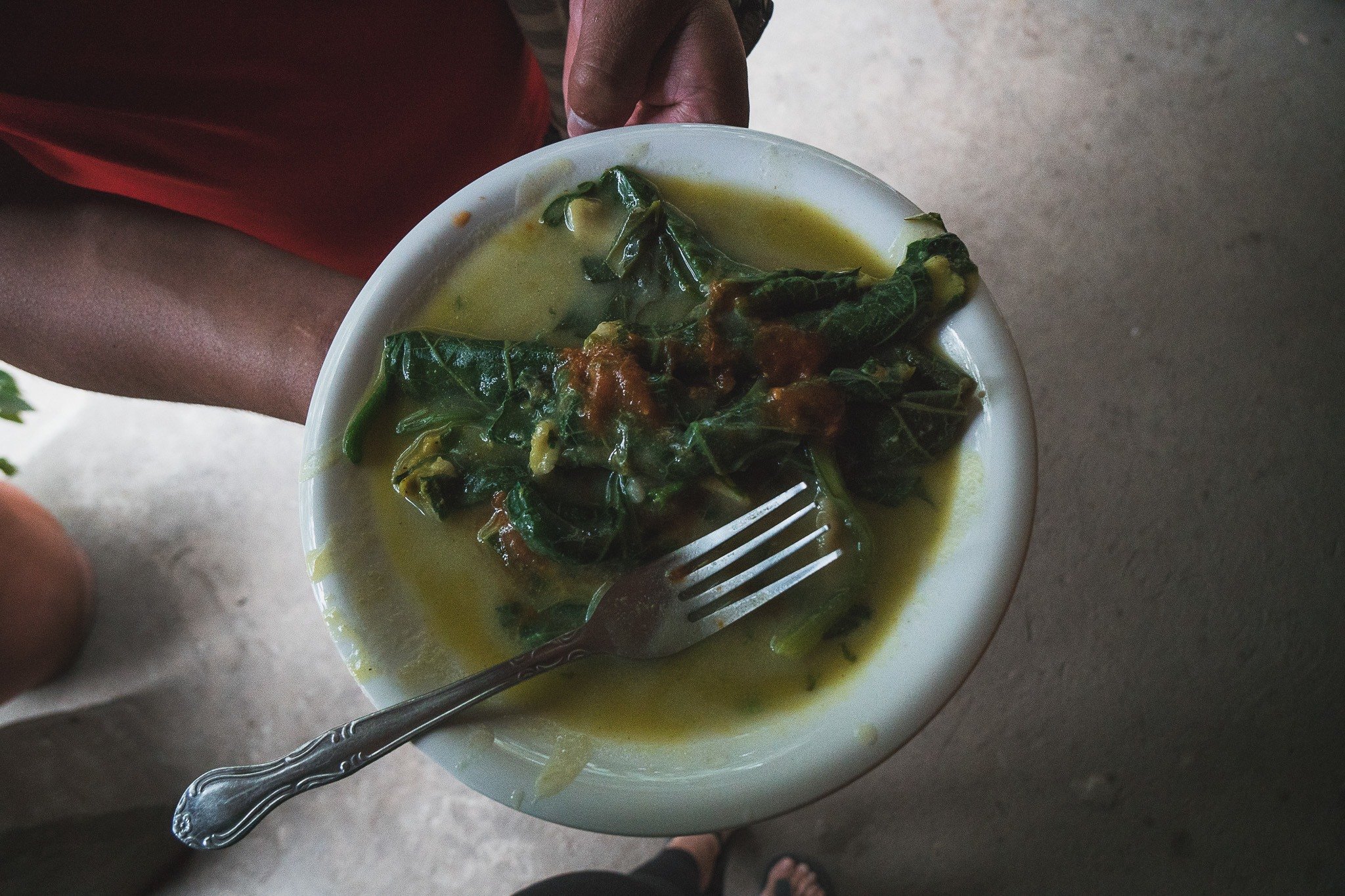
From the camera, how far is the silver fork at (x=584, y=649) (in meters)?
1.51

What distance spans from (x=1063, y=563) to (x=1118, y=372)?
3.24 feet

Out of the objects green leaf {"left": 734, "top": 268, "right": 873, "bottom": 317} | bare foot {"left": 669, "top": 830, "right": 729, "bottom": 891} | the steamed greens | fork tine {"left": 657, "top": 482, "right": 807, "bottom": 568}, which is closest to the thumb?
the steamed greens

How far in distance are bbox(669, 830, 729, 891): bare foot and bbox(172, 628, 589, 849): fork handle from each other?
242 cm

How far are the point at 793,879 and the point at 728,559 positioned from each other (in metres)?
2.37

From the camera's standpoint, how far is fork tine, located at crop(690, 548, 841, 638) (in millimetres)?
1640

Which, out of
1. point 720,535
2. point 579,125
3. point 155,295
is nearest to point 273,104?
point 155,295

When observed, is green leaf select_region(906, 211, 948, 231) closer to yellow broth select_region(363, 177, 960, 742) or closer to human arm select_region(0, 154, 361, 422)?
yellow broth select_region(363, 177, 960, 742)

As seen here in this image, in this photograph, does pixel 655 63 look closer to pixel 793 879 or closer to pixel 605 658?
pixel 605 658

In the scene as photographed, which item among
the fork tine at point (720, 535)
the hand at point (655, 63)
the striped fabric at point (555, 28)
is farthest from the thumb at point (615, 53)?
the fork tine at point (720, 535)

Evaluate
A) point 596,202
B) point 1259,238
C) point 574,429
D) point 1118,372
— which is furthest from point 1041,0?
point 574,429

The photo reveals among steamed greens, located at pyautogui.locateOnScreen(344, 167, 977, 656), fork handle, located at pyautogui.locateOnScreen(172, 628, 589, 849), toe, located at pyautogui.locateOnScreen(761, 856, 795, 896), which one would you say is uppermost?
steamed greens, located at pyautogui.locateOnScreen(344, 167, 977, 656)

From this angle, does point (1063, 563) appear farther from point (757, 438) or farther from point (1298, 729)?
point (757, 438)

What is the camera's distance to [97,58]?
1.83 metres

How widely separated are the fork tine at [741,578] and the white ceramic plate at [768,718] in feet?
0.80
